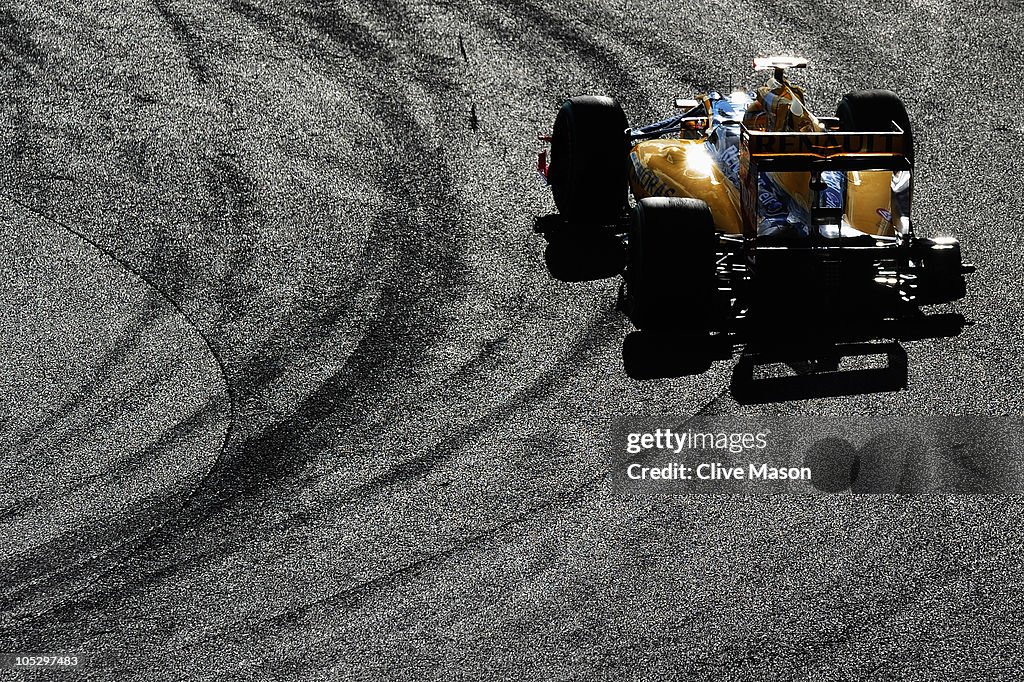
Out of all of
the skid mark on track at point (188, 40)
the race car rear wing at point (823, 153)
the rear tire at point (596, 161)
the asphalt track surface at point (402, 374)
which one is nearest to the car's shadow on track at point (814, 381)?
the asphalt track surface at point (402, 374)

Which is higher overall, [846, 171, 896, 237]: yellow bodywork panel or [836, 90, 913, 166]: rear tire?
[836, 90, 913, 166]: rear tire

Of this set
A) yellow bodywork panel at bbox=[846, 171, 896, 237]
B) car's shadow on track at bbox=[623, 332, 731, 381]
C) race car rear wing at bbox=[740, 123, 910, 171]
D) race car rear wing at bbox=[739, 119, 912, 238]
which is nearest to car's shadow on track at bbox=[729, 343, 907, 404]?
car's shadow on track at bbox=[623, 332, 731, 381]

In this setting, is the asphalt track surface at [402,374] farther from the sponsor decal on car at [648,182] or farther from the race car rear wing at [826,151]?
the race car rear wing at [826,151]

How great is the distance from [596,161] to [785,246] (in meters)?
2.47

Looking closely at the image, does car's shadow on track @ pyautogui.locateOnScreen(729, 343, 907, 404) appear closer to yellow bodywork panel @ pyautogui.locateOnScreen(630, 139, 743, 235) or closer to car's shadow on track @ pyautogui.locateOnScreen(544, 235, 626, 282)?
yellow bodywork panel @ pyautogui.locateOnScreen(630, 139, 743, 235)

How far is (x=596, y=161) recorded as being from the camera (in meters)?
15.3

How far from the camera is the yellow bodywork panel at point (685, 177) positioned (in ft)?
47.2

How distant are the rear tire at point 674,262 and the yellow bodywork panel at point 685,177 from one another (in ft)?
3.29

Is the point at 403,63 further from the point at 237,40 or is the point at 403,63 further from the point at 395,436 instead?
the point at 395,436

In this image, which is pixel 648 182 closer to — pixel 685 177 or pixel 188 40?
pixel 685 177

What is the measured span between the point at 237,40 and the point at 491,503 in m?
9.29

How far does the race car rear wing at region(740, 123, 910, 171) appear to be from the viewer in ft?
44.4

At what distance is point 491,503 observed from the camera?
11.8 m

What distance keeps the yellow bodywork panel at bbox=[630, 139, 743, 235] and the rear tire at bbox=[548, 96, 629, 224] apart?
203 millimetres
